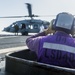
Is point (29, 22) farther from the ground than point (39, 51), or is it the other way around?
point (39, 51)

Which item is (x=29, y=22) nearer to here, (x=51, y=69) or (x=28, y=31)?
(x=28, y=31)

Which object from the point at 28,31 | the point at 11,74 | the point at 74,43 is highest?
the point at 74,43

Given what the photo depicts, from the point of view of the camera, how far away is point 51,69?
2465mm

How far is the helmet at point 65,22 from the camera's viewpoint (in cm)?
298

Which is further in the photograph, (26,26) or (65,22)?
(26,26)

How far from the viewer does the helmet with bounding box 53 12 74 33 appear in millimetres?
2984

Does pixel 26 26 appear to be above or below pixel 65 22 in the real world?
below

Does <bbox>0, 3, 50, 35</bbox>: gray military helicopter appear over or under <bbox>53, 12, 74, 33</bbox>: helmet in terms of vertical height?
under

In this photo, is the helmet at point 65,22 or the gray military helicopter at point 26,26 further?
the gray military helicopter at point 26,26

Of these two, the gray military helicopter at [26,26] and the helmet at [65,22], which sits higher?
the helmet at [65,22]

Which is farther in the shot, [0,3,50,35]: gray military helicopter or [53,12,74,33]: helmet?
[0,3,50,35]: gray military helicopter

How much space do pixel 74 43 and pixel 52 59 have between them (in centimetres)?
25

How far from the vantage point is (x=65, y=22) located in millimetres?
2986

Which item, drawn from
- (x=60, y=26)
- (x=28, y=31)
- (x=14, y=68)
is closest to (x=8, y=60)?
(x=14, y=68)
